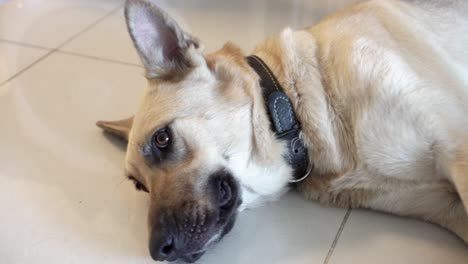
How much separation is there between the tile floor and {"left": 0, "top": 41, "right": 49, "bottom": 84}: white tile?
11 millimetres

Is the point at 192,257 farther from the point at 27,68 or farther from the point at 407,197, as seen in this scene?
the point at 27,68

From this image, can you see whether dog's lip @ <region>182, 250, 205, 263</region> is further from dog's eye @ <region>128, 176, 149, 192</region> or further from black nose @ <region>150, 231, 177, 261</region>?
dog's eye @ <region>128, 176, 149, 192</region>

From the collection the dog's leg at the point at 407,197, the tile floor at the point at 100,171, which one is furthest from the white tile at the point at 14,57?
the dog's leg at the point at 407,197

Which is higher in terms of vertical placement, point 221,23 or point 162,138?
point 162,138

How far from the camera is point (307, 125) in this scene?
1566 mm

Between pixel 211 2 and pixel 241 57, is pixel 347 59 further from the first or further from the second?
pixel 211 2

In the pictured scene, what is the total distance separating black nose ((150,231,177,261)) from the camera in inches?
53.4

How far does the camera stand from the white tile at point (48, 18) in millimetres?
3163

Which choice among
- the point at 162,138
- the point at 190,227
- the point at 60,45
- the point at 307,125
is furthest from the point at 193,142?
the point at 60,45

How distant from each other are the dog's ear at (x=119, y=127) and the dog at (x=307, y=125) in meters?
0.36

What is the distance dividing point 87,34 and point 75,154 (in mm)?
1291

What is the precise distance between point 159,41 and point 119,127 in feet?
1.79

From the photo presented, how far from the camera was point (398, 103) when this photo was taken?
1416 millimetres

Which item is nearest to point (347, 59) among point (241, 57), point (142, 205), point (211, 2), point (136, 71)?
point (241, 57)
